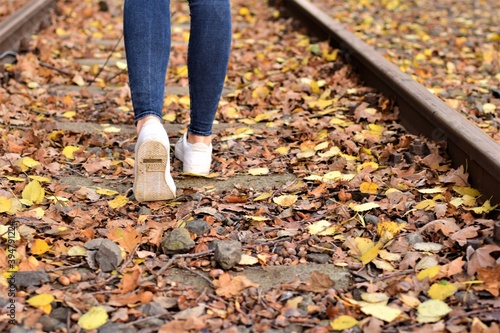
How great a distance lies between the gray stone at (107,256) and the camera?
2484 millimetres

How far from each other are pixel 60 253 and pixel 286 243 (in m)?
0.81

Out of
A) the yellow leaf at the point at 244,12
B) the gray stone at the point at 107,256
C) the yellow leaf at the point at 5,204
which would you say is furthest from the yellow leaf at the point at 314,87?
the yellow leaf at the point at 244,12

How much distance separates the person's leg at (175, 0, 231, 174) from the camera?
10.0 feet

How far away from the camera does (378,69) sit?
4578 millimetres

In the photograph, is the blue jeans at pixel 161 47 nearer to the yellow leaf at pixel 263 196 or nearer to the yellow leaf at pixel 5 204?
the yellow leaf at pixel 263 196

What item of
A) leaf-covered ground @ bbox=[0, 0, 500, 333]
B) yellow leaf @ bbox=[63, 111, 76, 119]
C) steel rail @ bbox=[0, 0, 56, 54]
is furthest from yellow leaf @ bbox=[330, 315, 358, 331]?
steel rail @ bbox=[0, 0, 56, 54]

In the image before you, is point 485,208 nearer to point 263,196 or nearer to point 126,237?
point 263,196

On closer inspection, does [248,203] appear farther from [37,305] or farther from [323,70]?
[323,70]

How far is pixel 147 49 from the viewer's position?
2992mm

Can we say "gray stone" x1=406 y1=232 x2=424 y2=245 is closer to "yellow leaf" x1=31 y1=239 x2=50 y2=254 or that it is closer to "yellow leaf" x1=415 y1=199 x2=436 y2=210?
"yellow leaf" x1=415 y1=199 x2=436 y2=210

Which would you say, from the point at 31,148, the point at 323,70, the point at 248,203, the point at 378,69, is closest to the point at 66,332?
the point at 248,203

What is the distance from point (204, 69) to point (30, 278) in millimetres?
1226

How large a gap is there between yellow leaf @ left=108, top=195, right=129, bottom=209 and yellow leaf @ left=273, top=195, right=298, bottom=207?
24.8 inches

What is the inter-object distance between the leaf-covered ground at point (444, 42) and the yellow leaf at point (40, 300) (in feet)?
8.10
